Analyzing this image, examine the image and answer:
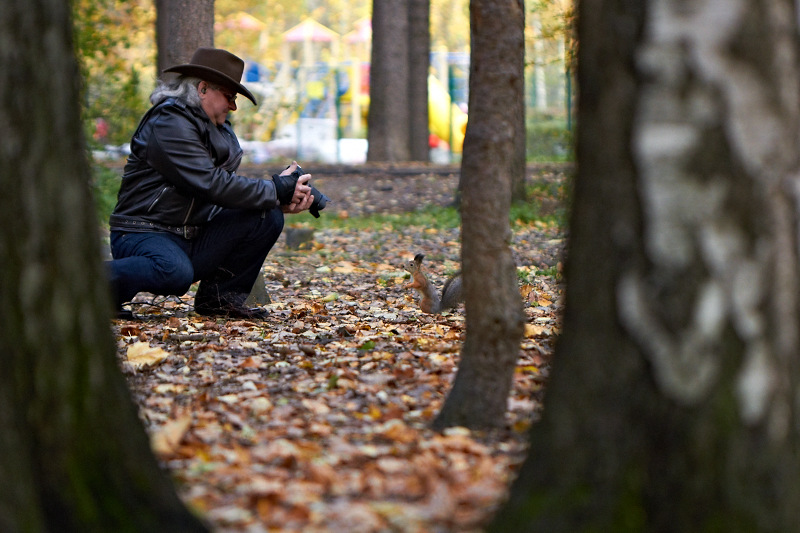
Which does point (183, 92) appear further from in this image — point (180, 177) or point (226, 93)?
point (180, 177)

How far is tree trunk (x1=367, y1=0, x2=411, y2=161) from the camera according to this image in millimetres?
15727

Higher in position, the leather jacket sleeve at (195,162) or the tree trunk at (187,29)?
the tree trunk at (187,29)

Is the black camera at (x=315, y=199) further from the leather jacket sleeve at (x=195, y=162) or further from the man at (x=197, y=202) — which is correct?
the leather jacket sleeve at (x=195, y=162)

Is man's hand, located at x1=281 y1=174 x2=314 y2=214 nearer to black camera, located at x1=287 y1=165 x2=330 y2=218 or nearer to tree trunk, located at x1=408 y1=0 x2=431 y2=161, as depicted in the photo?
black camera, located at x1=287 y1=165 x2=330 y2=218

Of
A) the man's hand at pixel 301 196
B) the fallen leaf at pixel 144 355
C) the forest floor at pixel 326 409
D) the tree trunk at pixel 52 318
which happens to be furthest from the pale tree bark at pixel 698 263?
the man's hand at pixel 301 196

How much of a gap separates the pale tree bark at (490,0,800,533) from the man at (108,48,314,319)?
347 cm

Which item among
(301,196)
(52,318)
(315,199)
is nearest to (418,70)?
(315,199)

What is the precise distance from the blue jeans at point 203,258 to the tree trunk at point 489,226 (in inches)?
98.3

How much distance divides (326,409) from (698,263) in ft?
6.14

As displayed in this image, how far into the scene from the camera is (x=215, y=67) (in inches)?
201

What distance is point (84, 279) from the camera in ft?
7.10

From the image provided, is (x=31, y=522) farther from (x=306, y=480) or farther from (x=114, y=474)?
(x=306, y=480)

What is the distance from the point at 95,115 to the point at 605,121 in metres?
9.18

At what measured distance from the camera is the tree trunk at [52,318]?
2082 millimetres
